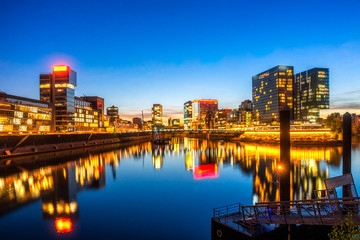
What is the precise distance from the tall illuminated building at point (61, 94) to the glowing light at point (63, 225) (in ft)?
460

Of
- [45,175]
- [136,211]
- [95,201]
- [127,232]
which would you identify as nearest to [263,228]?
[127,232]

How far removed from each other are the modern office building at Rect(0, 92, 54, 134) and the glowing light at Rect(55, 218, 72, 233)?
86343 mm

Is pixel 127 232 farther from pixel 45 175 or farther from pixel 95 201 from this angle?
pixel 45 175

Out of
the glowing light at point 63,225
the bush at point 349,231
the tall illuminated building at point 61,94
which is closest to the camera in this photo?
the bush at point 349,231

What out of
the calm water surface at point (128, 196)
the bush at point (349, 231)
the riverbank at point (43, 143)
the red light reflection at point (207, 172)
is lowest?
the red light reflection at point (207, 172)

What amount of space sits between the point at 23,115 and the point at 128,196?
110297 millimetres

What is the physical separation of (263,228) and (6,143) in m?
70.7

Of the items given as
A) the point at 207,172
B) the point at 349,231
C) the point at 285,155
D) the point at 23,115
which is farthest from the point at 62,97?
the point at 349,231

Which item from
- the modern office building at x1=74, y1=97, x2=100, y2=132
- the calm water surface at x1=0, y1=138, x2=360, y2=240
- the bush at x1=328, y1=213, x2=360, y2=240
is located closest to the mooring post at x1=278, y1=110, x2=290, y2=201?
the bush at x1=328, y1=213, x2=360, y2=240

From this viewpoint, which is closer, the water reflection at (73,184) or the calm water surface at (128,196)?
the calm water surface at (128,196)

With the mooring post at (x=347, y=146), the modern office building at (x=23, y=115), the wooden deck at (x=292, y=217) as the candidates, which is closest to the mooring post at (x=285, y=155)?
the wooden deck at (x=292, y=217)

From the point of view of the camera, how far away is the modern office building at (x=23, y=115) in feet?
349

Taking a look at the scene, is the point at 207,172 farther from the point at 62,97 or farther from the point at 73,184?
the point at 62,97

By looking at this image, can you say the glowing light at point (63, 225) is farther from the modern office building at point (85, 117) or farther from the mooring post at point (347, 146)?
the modern office building at point (85, 117)
